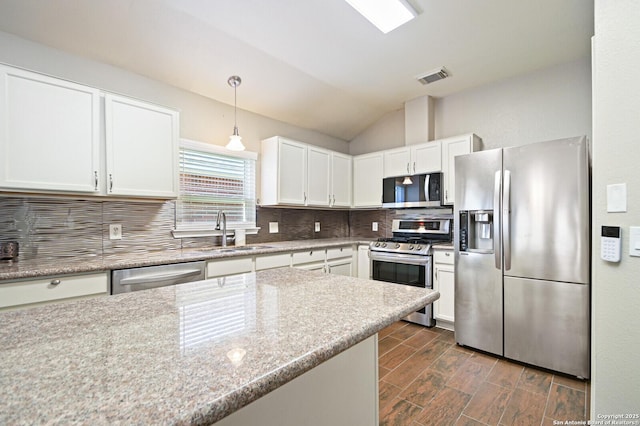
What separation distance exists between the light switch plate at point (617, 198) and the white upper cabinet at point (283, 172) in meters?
2.79

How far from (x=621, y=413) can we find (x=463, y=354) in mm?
1333

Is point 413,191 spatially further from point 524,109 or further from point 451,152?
point 524,109

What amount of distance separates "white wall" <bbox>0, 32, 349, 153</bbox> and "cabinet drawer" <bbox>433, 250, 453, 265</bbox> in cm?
230

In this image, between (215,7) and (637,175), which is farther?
(215,7)

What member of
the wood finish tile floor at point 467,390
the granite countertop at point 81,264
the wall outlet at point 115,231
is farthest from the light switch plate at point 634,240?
the wall outlet at point 115,231

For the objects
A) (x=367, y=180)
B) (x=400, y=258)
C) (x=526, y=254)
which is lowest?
(x=400, y=258)

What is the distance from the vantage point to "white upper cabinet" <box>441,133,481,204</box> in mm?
3335

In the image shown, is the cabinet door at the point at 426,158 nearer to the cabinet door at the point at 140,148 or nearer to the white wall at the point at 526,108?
the white wall at the point at 526,108

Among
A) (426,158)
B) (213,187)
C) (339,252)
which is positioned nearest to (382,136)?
(426,158)

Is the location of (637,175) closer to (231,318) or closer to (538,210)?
(538,210)

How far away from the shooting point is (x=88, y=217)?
7.98ft

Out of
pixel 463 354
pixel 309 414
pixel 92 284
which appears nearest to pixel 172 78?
pixel 92 284

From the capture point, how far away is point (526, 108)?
330 centimetres

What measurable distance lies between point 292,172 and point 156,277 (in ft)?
6.41
